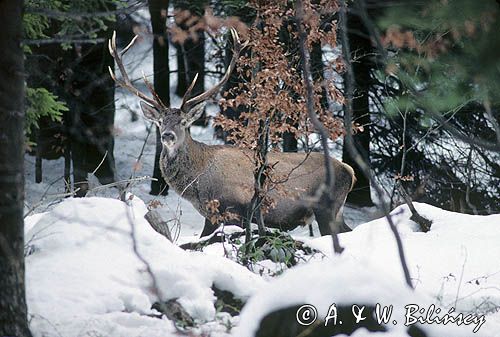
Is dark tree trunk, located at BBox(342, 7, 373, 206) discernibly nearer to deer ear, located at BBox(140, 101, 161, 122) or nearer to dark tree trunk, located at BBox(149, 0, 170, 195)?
dark tree trunk, located at BBox(149, 0, 170, 195)

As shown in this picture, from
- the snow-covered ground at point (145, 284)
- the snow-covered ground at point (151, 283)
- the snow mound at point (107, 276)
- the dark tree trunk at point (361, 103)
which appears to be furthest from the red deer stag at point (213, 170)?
the dark tree trunk at point (361, 103)

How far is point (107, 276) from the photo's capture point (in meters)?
5.18

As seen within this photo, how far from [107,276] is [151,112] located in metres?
5.11

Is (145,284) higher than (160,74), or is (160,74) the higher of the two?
(145,284)

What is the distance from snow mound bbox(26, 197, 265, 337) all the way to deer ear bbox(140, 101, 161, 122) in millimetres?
4048

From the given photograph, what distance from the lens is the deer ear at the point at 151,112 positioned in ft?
33.0

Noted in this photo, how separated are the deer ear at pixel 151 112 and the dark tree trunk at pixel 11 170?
215 inches

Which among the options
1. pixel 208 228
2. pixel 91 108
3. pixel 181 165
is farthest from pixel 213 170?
pixel 91 108

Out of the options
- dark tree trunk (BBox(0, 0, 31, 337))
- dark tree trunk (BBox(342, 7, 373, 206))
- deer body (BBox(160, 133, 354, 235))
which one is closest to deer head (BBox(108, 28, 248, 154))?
deer body (BBox(160, 133, 354, 235))

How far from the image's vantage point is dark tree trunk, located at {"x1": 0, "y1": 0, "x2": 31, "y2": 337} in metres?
4.48

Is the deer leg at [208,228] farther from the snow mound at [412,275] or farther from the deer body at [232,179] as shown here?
the snow mound at [412,275]

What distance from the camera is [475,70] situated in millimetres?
3598

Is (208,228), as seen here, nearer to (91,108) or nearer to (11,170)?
(11,170)

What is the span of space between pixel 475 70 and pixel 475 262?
4.60 metres
